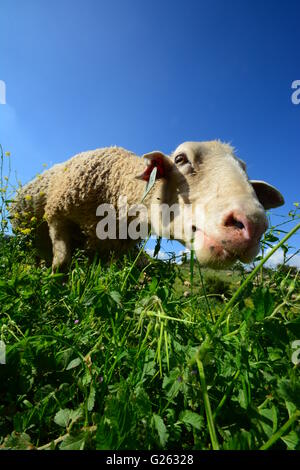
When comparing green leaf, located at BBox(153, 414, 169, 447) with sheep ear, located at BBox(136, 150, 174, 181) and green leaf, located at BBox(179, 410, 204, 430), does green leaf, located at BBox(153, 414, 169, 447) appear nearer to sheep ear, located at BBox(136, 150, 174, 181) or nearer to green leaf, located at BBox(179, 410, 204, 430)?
green leaf, located at BBox(179, 410, 204, 430)

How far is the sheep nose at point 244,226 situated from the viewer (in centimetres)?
192

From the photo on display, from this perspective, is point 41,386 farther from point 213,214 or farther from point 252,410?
point 213,214

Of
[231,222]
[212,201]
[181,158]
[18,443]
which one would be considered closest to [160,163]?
[181,158]

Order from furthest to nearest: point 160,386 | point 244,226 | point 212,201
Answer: point 212,201 < point 244,226 < point 160,386

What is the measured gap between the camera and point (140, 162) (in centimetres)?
411

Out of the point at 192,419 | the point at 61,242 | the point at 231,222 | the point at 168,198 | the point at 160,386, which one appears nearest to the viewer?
the point at 192,419

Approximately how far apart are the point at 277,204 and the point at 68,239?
3277mm

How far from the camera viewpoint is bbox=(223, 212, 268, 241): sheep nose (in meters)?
1.92

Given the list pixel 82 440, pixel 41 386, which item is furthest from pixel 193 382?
pixel 41 386

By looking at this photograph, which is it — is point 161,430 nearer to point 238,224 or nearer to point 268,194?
point 238,224

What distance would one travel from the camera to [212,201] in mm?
2359

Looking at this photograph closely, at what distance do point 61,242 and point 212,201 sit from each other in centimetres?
294

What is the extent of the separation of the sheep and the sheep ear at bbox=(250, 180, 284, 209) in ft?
0.04

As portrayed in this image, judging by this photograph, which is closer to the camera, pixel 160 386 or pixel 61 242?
pixel 160 386
